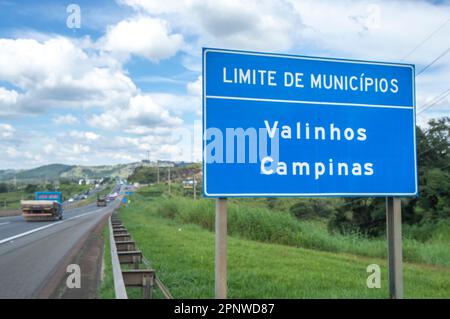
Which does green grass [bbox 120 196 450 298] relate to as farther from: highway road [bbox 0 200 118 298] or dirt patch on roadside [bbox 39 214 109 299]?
highway road [bbox 0 200 118 298]

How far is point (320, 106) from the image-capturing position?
5367 millimetres

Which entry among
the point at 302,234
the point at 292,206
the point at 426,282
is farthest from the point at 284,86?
the point at 292,206

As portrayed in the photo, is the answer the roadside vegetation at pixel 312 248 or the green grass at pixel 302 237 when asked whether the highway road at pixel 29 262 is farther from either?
the green grass at pixel 302 237

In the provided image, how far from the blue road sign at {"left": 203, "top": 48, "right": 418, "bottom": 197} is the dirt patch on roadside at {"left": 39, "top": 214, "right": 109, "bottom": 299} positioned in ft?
12.9

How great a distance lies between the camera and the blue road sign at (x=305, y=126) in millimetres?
5008

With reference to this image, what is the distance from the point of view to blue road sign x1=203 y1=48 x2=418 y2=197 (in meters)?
5.01

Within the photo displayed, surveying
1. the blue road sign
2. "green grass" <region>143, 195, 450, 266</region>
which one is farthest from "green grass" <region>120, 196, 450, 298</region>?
the blue road sign

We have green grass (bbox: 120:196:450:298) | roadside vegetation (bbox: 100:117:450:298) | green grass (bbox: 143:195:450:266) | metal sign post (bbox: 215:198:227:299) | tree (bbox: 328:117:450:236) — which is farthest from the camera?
tree (bbox: 328:117:450:236)

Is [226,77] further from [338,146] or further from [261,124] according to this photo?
[338,146]

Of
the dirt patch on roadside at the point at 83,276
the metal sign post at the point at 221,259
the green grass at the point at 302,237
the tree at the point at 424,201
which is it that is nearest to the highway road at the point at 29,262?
the dirt patch on roadside at the point at 83,276

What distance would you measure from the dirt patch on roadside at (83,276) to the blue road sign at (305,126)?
12.9 ft

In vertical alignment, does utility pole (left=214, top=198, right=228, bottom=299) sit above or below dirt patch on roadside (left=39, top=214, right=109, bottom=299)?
above

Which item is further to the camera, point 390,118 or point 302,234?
point 302,234
